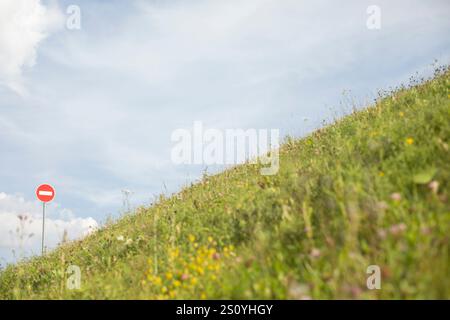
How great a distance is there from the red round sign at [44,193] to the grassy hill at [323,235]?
8137 millimetres

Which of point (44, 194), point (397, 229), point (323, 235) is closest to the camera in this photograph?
point (397, 229)

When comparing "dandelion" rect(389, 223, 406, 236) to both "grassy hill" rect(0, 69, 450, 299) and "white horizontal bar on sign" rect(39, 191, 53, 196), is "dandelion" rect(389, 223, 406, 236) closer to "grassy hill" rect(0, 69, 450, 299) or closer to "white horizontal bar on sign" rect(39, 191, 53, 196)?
"grassy hill" rect(0, 69, 450, 299)

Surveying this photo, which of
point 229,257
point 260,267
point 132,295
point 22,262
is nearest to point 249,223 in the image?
point 229,257

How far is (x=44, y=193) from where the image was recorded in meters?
15.3

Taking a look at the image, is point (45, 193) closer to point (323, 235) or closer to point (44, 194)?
point (44, 194)

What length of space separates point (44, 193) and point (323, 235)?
1331cm

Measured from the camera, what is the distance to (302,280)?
154 inches

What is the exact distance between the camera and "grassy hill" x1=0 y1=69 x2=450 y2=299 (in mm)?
3516

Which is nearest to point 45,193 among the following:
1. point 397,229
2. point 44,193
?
point 44,193

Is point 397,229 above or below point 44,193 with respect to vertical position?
below

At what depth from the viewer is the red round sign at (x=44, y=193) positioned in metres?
15.2

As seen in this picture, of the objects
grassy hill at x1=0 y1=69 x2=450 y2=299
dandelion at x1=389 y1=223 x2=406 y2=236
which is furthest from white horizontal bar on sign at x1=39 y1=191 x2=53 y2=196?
dandelion at x1=389 y1=223 x2=406 y2=236

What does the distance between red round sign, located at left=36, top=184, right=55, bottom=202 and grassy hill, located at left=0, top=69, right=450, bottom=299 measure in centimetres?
814
